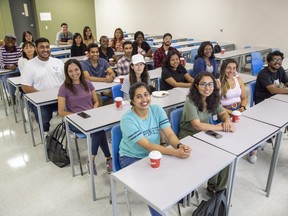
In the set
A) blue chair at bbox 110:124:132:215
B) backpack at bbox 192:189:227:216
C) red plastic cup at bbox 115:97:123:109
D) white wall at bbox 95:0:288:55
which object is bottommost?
backpack at bbox 192:189:227:216

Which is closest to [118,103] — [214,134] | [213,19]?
[214,134]

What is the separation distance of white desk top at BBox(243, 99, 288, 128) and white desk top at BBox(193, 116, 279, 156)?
0.37 ft

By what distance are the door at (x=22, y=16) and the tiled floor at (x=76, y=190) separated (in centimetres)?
769

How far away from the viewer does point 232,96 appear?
2.95 metres

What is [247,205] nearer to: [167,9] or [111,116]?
[111,116]

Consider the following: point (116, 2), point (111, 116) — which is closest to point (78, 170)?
point (111, 116)

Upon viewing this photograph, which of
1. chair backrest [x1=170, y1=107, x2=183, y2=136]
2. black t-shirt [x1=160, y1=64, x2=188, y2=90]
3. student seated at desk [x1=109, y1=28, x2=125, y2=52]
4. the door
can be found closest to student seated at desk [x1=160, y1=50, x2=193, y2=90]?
black t-shirt [x1=160, y1=64, x2=188, y2=90]

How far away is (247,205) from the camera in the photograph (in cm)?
228

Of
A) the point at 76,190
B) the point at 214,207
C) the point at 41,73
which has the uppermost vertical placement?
the point at 41,73

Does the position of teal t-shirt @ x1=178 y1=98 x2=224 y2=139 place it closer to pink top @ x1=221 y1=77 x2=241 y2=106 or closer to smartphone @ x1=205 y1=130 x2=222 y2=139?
smartphone @ x1=205 y1=130 x2=222 y2=139

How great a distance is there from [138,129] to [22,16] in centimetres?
947

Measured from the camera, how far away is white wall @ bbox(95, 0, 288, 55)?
6145 millimetres

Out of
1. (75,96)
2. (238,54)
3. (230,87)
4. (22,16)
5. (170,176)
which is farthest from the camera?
(22,16)

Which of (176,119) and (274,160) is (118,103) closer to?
(176,119)
